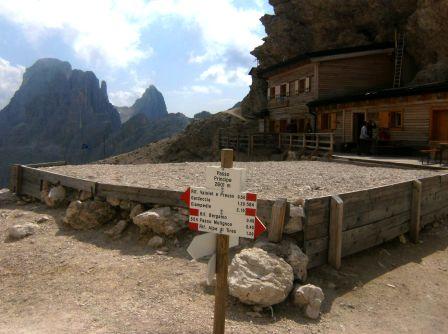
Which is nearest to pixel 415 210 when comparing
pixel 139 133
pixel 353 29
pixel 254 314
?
pixel 254 314

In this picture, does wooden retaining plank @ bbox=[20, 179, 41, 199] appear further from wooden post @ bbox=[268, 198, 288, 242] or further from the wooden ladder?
the wooden ladder

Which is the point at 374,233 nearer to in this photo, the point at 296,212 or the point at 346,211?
the point at 346,211

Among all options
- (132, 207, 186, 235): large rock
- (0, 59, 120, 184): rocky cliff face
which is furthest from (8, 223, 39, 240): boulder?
(0, 59, 120, 184): rocky cliff face

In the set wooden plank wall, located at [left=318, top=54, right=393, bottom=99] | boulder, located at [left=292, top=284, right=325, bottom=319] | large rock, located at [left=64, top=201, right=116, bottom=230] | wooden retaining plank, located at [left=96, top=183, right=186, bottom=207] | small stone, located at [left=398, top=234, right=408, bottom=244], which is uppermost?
wooden plank wall, located at [left=318, top=54, right=393, bottom=99]

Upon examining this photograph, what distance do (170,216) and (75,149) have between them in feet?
363

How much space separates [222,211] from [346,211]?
440cm

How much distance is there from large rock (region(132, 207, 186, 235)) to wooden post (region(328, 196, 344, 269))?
10.0 ft

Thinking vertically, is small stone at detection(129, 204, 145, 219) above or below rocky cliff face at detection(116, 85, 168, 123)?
below

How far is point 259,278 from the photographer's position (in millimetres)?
6453

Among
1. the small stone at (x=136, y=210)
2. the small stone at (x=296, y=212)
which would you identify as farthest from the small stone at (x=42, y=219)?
the small stone at (x=296, y=212)

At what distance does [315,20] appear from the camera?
45719 millimetres

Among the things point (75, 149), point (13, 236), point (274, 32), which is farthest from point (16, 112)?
point (13, 236)

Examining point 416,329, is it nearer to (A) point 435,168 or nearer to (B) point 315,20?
(A) point 435,168

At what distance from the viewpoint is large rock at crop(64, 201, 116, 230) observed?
995cm
